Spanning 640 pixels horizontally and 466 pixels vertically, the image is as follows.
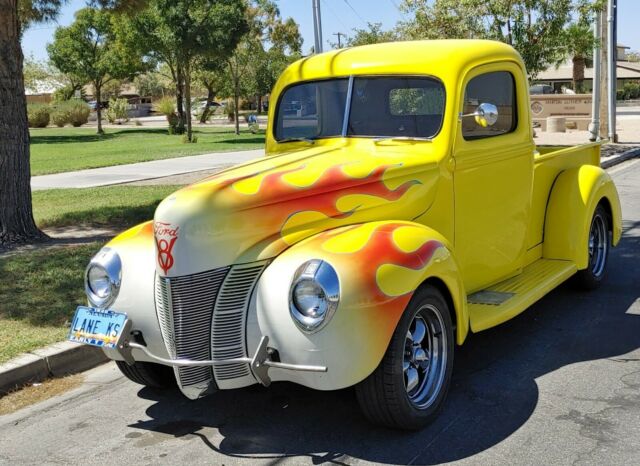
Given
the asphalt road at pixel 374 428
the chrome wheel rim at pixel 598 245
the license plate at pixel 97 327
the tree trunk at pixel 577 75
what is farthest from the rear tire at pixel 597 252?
the tree trunk at pixel 577 75

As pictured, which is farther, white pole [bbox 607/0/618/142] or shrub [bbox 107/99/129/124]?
shrub [bbox 107/99/129/124]

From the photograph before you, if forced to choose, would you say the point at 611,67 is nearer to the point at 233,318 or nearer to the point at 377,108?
the point at 377,108

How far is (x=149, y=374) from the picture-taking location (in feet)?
14.4

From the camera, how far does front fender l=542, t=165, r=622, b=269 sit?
5.71 m

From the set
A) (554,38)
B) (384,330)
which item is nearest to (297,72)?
(384,330)

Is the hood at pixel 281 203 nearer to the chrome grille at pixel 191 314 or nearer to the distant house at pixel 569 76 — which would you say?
the chrome grille at pixel 191 314

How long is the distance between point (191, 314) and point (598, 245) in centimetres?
420

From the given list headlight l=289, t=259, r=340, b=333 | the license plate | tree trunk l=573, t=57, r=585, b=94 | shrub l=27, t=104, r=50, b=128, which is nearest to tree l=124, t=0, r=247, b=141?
shrub l=27, t=104, r=50, b=128

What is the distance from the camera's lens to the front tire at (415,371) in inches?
141

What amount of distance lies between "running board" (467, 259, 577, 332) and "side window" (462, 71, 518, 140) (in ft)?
3.37

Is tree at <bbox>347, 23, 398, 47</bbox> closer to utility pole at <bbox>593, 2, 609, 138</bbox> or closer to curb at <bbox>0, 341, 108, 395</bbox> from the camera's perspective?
utility pole at <bbox>593, 2, 609, 138</bbox>

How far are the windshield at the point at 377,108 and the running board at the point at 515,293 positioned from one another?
110 cm

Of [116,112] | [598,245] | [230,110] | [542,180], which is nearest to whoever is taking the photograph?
[542,180]

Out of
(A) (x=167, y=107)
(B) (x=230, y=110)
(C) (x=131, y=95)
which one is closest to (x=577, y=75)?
(B) (x=230, y=110)
